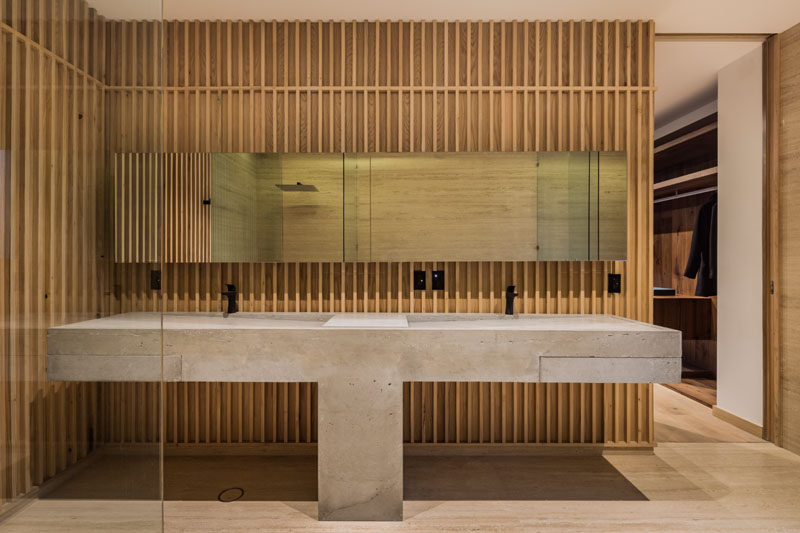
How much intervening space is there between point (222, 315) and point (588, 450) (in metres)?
2.52

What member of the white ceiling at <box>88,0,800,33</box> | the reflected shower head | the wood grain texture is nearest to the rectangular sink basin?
the reflected shower head

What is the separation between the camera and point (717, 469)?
275 cm

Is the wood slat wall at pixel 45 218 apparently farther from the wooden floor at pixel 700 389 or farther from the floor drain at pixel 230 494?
the wooden floor at pixel 700 389

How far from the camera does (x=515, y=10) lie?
2.86 m

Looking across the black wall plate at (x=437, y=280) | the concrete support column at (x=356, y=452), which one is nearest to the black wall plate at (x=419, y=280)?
the black wall plate at (x=437, y=280)

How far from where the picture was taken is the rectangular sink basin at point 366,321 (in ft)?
7.86

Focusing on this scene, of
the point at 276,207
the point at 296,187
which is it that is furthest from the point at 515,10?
the point at 276,207

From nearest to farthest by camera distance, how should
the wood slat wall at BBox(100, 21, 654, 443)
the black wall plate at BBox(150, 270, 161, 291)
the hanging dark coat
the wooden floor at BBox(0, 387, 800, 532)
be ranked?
the black wall plate at BBox(150, 270, 161, 291), the wooden floor at BBox(0, 387, 800, 532), the wood slat wall at BBox(100, 21, 654, 443), the hanging dark coat

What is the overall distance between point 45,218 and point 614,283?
2.99 m

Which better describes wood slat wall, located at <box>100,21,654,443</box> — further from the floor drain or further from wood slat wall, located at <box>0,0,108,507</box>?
wood slat wall, located at <box>0,0,108,507</box>

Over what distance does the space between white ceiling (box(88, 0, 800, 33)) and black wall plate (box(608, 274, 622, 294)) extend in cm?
167

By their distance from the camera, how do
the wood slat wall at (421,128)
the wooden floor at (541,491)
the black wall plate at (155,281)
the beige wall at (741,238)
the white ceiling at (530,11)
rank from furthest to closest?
the beige wall at (741,238) → the wood slat wall at (421,128) → the white ceiling at (530,11) → the wooden floor at (541,491) → the black wall plate at (155,281)

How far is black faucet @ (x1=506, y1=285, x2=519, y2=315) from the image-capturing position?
289 centimetres

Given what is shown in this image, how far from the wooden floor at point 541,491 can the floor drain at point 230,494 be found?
4 centimetres
